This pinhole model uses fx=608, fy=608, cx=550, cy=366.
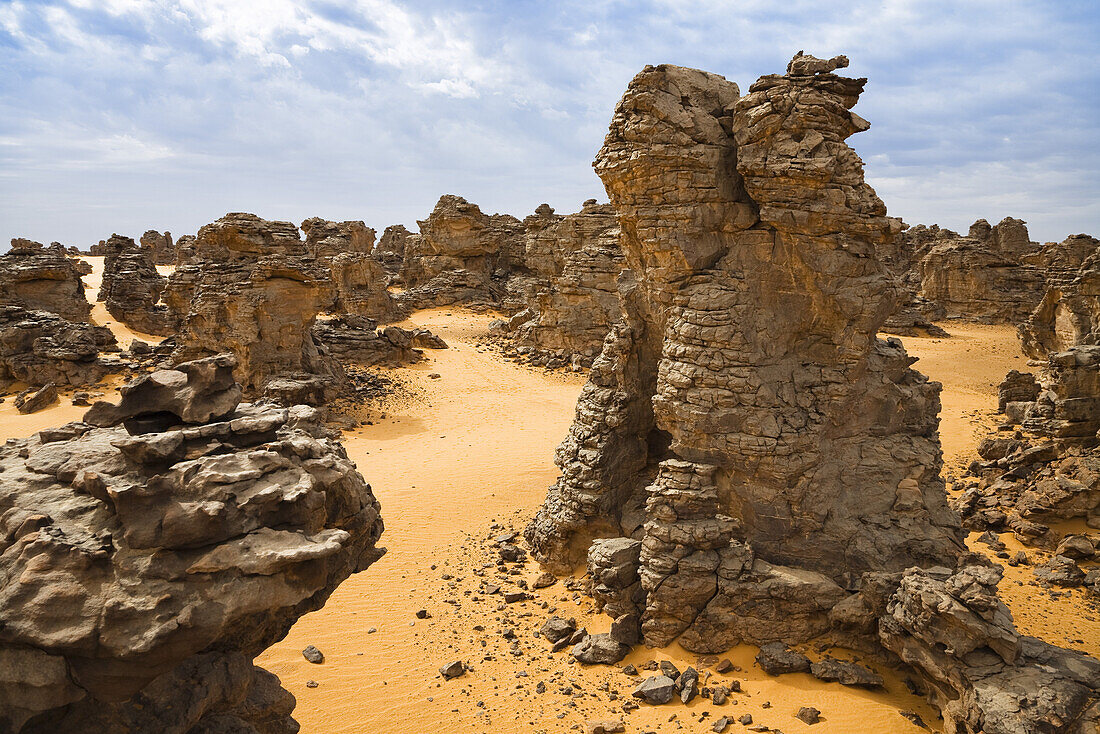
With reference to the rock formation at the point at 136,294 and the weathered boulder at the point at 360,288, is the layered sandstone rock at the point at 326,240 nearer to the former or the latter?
the weathered boulder at the point at 360,288

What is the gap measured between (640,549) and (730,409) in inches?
113

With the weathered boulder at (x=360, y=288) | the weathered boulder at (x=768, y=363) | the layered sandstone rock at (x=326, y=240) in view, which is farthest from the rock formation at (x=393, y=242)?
the weathered boulder at (x=768, y=363)

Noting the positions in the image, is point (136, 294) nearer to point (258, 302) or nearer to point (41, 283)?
point (41, 283)

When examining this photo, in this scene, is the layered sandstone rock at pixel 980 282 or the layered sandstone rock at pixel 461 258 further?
the layered sandstone rock at pixel 461 258

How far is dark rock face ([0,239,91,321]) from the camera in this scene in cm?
2812

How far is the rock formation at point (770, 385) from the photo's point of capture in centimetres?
923

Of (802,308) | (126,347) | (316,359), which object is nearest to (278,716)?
(802,308)

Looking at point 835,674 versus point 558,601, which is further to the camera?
point 558,601

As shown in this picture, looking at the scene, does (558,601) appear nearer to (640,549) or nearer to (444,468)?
(640,549)

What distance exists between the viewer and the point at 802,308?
985 centimetres

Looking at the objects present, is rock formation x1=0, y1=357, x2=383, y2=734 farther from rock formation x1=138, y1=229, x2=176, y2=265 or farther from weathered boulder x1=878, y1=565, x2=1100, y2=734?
rock formation x1=138, y1=229, x2=176, y2=265

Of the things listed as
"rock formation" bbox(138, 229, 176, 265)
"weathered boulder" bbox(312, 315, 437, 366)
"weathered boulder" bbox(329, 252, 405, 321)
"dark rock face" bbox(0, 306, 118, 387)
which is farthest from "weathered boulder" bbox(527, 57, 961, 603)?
"rock formation" bbox(138, 229, 176, 265)

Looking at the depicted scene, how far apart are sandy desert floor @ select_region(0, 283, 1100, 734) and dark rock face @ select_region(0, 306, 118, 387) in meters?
5.51

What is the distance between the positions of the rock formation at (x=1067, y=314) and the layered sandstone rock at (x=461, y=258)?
1183 inches
